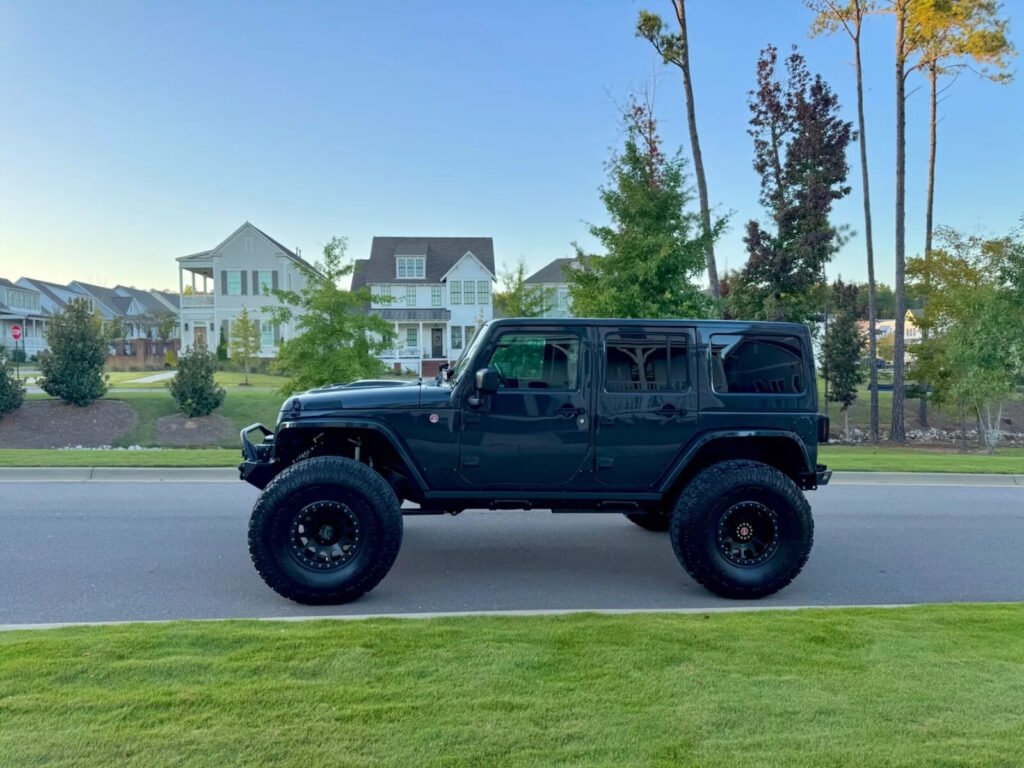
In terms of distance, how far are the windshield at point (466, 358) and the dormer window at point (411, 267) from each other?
133ft

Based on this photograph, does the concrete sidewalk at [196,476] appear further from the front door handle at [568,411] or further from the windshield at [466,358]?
the front door handle at [568,411]

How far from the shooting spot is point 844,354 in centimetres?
2706

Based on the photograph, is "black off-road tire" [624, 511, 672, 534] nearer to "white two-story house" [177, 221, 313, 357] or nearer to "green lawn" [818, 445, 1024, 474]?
"green lawn" [818, 445, 1024, 474]

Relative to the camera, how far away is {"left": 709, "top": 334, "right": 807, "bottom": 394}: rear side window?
545cm

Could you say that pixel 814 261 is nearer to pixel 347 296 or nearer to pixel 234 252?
pixel 347 296

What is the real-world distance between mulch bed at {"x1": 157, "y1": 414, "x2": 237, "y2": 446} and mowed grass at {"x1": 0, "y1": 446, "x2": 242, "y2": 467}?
815 cm

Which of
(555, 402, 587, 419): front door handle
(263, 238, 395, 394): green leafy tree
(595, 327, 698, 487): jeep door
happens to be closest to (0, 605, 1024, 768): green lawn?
(595, 327, 698, 487): jeep door

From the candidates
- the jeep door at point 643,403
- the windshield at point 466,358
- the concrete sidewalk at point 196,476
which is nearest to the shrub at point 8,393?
the concrete sidewalk at point 196,476

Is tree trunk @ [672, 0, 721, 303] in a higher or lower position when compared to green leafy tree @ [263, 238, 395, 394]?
higher

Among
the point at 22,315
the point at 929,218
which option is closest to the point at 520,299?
the point at 929,218

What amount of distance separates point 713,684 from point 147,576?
176 inches

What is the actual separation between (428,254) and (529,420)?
4203 cm

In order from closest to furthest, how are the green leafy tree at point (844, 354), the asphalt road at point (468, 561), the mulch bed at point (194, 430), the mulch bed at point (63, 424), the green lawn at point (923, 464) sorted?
1. the asphalt road at point (468, 561)
2. the green lawn at point (923, 464)
3. the mulch bed at point (63, 424)
4. the mulch bed at point (194, 430)
5. the green leafy tree at point (844, 354)

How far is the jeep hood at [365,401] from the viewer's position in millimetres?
5168
